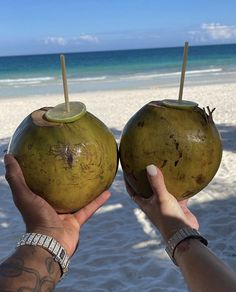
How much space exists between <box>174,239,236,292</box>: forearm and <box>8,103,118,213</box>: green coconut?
1.39 ft

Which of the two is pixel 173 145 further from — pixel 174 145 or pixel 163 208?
pixel 163 208

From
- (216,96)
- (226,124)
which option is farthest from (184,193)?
(216,96)

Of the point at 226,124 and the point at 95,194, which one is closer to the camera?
the point at 95,194

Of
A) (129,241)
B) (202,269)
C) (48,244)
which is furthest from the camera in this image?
(129,241)

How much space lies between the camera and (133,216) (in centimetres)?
518

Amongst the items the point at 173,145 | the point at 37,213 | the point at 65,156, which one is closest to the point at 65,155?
the point at 65,156

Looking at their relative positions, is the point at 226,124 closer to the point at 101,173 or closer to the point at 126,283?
the point at 126,283

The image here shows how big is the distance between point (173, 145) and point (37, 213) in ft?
2.00

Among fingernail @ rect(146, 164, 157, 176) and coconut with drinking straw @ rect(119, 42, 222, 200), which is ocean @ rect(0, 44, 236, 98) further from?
fingernail @ rect(146, 164, 157, 176)

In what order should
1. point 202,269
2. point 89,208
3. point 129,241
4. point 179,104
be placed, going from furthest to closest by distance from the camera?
point 129,241 → point 89,208 → point 179,104 → point 202,269

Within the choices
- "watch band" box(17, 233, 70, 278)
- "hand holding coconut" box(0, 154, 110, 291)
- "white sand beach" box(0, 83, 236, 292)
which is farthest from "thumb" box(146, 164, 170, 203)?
"white sand beach" box(0, 83, 236, 292)

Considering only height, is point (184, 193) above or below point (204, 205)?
above

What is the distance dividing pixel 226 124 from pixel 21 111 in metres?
6.89

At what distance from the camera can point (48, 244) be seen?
172 cm
